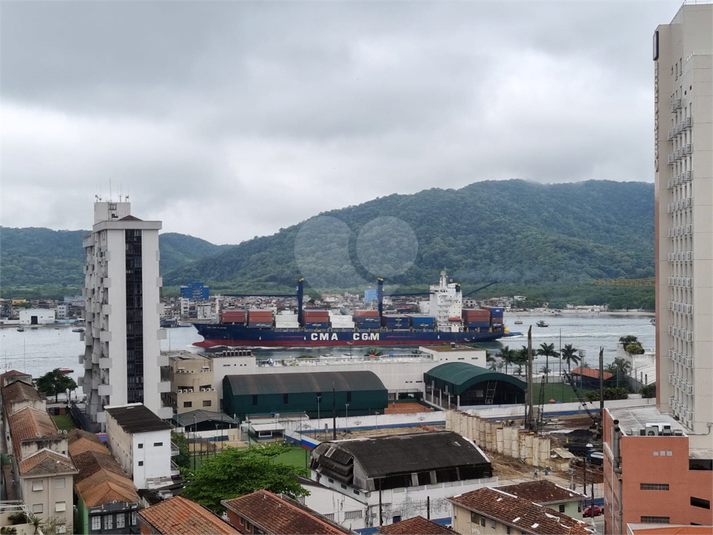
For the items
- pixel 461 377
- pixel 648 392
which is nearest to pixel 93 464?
pixel 461 377

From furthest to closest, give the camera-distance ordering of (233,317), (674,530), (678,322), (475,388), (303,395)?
(233,317), (475,388), (303,395), (678,322), (674,530)

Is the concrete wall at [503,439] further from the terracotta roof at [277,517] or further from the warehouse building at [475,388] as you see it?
the terracotta roof at [277,517]

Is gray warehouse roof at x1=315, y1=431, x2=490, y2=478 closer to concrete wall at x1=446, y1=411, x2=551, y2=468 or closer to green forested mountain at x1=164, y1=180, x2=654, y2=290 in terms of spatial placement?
concrete wall at x1=446, y1=411, x2=551, y2=468

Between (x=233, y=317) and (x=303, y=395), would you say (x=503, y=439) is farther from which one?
(x=233, y=317)

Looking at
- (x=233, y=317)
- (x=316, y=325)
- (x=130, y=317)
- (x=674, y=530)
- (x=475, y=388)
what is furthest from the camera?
(x=316, y=325)

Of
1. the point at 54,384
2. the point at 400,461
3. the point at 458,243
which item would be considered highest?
the point at 458,243

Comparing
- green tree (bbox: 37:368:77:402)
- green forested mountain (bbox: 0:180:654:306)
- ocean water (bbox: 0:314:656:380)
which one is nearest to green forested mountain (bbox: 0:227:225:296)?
green forested mountain (bbox: 0:180:654:306)

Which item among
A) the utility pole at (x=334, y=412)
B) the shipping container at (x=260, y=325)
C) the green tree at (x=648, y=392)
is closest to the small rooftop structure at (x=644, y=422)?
the utility pole at (x=334, y=412)
